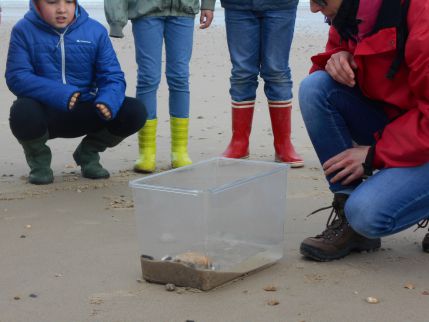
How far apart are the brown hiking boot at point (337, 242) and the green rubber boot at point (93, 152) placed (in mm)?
1777

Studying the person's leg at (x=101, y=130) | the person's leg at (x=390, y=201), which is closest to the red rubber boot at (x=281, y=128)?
the person's leg at (x=101, y=130)

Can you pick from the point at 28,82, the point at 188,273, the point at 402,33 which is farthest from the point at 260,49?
the point at 188,273

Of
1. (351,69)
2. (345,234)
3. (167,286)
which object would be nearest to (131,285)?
(167,286)

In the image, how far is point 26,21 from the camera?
4.68 meters

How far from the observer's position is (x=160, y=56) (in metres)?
5.17

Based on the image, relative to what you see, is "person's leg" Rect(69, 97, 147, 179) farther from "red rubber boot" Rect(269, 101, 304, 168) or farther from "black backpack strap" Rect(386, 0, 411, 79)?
"black backpack strap" Rect(386, 0, 411, 79)

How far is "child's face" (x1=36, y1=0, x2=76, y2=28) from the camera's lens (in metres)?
4.61

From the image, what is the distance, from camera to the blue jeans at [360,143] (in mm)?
3158

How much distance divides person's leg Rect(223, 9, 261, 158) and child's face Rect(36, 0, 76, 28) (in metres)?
1.07

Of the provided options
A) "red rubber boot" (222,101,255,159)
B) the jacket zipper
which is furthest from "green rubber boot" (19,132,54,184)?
"red rubber boot" (222,101,255,159)

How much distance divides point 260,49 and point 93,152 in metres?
1.18

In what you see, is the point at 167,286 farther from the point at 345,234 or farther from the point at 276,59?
the point at 276,59

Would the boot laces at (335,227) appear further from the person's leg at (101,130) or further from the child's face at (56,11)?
the child's face at (56,11)

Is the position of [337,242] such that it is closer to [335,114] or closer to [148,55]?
[335,114]
